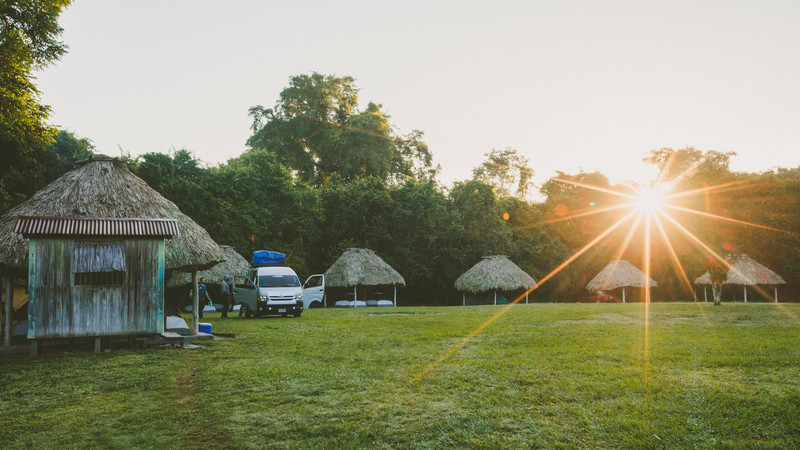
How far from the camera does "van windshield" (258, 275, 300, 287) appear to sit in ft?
66.7

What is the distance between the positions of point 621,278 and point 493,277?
10.9 m

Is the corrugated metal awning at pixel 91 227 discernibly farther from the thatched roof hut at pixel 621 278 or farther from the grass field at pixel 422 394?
the thatched roof hut at pixel 621 278

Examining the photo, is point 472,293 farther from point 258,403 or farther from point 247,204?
point 258,403

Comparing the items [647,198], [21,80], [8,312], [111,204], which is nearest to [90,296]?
[8,312]

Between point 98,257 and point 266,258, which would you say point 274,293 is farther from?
point 98,257

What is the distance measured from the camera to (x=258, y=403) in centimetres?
631

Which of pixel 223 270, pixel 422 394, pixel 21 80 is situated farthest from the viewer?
pixel 223 270

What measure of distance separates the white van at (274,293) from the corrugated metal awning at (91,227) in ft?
27.5

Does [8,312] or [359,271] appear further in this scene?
[359,271]

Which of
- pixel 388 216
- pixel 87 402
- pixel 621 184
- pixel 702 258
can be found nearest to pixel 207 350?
pixel 87 402

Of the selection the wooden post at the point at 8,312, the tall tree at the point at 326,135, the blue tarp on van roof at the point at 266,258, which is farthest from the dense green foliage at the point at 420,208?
the wooden post at the point at 8,312

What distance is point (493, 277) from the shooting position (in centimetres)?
3512

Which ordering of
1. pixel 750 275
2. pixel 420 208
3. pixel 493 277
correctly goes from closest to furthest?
1. pixel 493 277
2. pixel 750 275
3. pixel 420 208

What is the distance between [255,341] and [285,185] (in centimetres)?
2286
